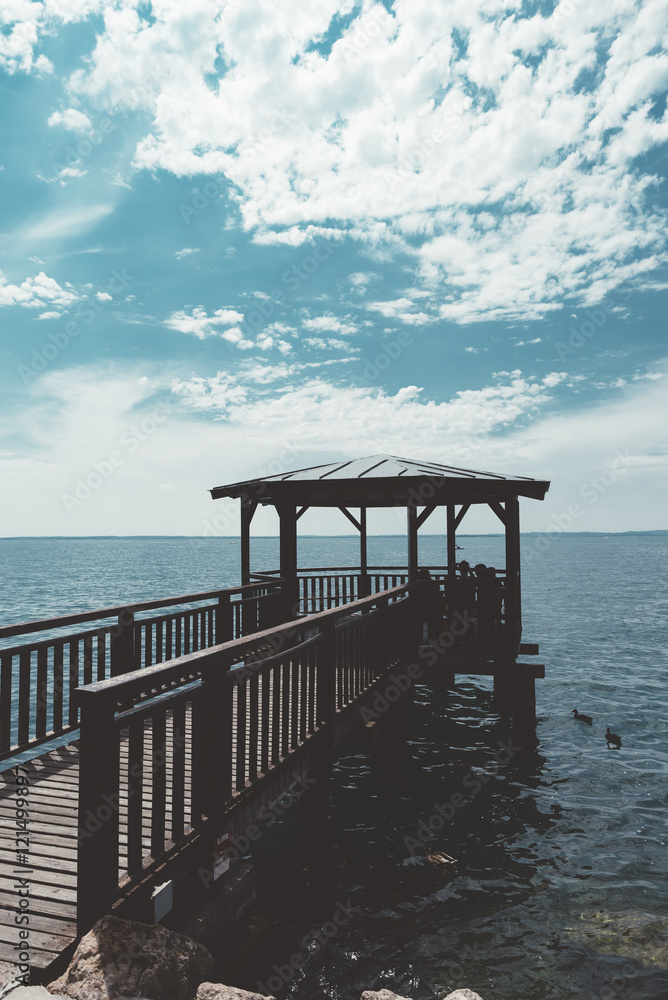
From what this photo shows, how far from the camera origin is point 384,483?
396 inches

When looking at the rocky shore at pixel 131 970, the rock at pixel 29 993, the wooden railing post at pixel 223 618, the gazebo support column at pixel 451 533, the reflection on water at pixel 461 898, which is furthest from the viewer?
the gazebo support column at pixel 451 533

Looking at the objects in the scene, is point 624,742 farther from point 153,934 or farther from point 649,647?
point 649,647

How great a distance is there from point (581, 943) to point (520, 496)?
24.1 feet

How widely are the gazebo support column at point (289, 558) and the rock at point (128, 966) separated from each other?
8.21 metres

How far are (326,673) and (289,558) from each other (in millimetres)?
5777

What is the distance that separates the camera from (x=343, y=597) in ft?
50.5

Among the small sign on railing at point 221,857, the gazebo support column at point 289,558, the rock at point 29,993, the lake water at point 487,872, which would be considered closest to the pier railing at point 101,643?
the gazebo support column at point 289,558

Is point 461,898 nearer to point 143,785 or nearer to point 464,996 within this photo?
point 464,996

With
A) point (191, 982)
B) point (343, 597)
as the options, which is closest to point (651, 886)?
point (191, 982)

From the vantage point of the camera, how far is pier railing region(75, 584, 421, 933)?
321 cm

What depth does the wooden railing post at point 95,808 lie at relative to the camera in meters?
3.17

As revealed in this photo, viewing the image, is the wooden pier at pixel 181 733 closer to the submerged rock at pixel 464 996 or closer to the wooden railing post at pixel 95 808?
the wooden railing post at pixel 95 808

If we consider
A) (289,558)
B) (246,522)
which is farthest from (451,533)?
(246,522)

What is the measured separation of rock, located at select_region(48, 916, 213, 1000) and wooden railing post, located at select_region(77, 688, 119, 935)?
11 centimetres
